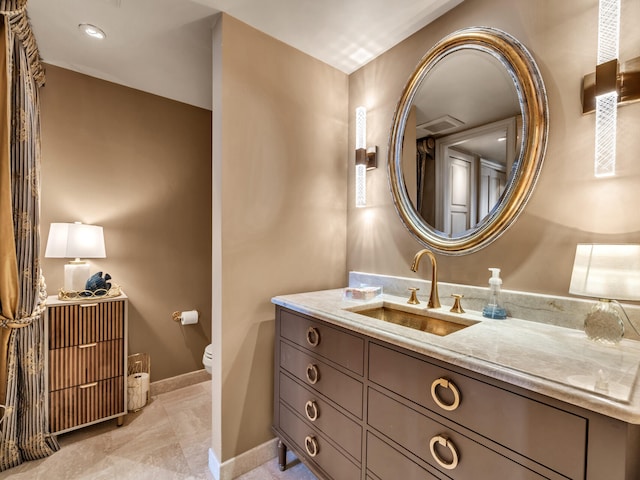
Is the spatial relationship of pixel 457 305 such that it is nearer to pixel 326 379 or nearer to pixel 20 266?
pixel 326 379

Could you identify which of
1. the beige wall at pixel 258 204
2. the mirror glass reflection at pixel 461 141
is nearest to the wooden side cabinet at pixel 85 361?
the beige wall at pixel 258 204

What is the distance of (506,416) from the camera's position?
30.6 inches

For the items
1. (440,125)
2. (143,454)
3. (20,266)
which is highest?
(440,125)

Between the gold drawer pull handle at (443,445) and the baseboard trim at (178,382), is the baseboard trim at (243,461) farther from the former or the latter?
the gold drawer pull handle at (443,445)

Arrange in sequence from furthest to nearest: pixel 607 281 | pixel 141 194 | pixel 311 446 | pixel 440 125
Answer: pixel 141 194 → pixel 440 125 → pixel 311 446 → pixel 607 281

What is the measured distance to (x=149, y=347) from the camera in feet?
8.13

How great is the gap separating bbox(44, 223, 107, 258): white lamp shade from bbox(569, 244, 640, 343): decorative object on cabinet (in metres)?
2.64

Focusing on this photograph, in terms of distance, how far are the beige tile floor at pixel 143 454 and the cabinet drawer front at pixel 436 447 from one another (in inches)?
→ 35.1

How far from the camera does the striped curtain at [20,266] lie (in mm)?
1500

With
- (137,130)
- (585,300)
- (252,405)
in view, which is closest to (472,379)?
(585,300)

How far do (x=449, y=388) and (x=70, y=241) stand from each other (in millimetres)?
2349

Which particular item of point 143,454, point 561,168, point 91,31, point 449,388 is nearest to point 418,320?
point 449,388

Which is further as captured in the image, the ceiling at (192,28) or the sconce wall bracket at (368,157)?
the sconce wall bracket at (368,157)

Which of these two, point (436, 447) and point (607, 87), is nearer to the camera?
point (436, 447)
